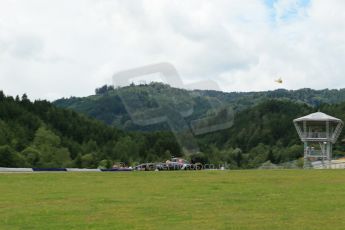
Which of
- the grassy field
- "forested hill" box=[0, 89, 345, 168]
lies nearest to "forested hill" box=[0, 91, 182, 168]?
"forested hill" box=[0, 89, 345, 168]

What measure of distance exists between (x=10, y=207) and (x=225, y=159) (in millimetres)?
146699

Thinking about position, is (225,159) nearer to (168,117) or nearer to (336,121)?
(336,121)

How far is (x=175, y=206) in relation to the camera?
25.6 metres

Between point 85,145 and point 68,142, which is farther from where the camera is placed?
point 85,145

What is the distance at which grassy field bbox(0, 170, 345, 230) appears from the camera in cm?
2056

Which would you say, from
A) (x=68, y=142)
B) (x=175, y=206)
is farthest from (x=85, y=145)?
(x=175, y=206)

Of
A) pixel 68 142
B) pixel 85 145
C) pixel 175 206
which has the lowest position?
pixel 175 206

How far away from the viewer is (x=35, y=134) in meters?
174

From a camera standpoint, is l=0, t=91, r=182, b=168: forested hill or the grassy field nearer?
the grassy field

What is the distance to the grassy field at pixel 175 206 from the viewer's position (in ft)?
67.5

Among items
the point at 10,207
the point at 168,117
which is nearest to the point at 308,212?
the point at 10,207

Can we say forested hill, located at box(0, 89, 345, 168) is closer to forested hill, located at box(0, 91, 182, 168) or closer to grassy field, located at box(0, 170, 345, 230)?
forested hill, located at box(0, 91, 182, 168)

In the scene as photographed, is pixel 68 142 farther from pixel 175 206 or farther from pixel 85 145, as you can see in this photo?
pixel 175 206

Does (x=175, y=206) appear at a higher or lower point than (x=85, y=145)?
lower
